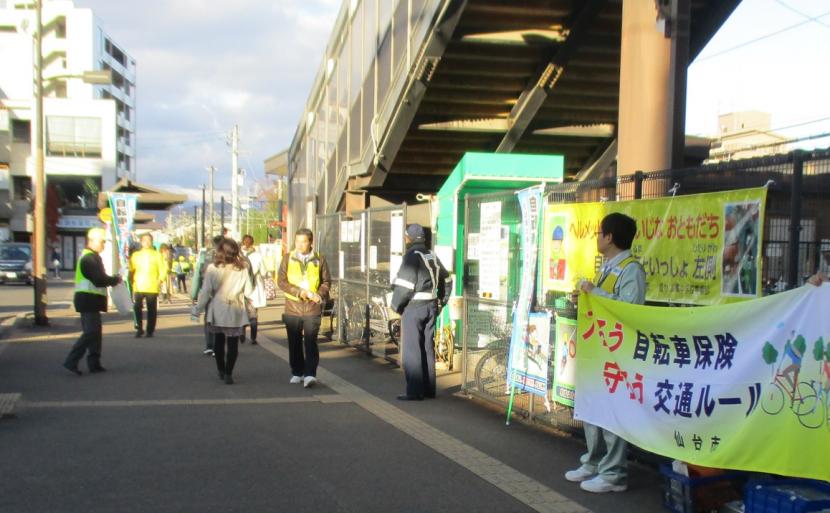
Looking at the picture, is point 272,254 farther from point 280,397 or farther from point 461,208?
point 280,397

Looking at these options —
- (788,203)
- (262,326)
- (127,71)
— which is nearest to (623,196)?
(788,203)

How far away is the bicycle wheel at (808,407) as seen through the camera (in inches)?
158

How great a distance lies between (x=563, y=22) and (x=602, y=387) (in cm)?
896

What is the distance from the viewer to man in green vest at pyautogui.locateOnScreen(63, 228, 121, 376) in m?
9.74

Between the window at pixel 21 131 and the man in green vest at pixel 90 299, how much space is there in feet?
182

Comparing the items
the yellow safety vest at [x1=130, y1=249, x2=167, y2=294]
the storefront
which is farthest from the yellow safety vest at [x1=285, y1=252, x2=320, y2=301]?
the storefront

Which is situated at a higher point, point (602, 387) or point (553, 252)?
point (553, 252)

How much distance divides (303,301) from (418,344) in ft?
5.35

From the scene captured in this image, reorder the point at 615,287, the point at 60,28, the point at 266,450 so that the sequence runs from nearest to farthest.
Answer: the point at 615,287, the point at 266,450, the point at 60,28

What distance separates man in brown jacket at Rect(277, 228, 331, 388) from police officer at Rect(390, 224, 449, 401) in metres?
1.18

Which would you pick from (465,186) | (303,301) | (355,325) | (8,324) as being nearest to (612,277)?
(303,301)

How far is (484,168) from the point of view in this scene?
11555 millimetres

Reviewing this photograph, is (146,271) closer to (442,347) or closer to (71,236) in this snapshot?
(442,347)

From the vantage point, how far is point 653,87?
8.37 meters
